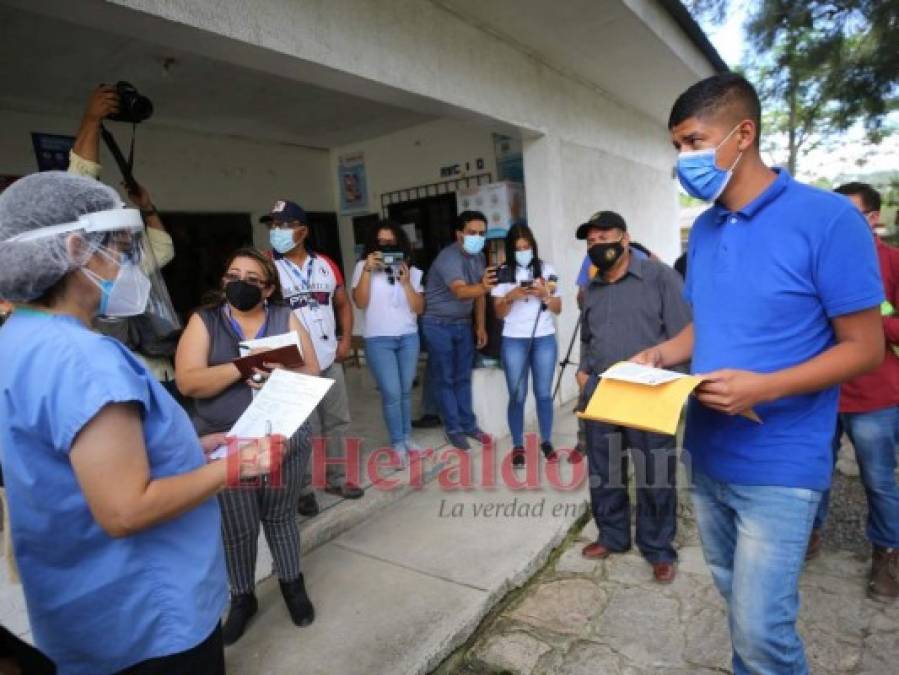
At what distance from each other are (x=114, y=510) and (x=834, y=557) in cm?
332

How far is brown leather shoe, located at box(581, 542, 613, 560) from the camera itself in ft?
10.2

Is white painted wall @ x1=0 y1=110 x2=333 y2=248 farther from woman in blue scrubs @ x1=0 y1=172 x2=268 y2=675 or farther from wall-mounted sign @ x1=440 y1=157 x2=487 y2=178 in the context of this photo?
woman in blue scrubs @ x1=0 y1=172 x2=268 y2=675

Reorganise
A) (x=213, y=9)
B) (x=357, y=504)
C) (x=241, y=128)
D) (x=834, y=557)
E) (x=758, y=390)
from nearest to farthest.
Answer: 1. (x=758, y=390)
2. (x=213, y=9)
3. (x=834, y=557)
4. (x=357, y=504)
5. (x=241, y=128)

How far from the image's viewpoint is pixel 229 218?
669cm

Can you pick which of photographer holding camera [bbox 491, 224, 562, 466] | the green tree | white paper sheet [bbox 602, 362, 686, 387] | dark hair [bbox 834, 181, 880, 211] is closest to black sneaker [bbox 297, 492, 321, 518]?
photographer holding camera [bbox 491, 224, 562, 466]

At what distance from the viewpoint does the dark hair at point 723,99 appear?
1.57 metres

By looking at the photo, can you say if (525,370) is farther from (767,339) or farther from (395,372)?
(767,339)

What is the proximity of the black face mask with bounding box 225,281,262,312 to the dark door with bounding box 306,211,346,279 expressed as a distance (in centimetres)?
538

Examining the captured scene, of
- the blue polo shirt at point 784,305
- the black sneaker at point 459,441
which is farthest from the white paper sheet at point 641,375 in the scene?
the black sneaker at point 459,441

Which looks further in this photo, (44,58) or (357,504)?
(44,58)

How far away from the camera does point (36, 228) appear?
3.72 ft

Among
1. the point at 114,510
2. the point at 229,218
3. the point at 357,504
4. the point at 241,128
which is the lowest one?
the point at 357,504

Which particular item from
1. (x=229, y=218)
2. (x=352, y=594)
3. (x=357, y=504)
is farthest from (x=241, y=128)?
(x=352, y=594)

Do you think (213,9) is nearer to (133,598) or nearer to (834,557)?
(133,598)
